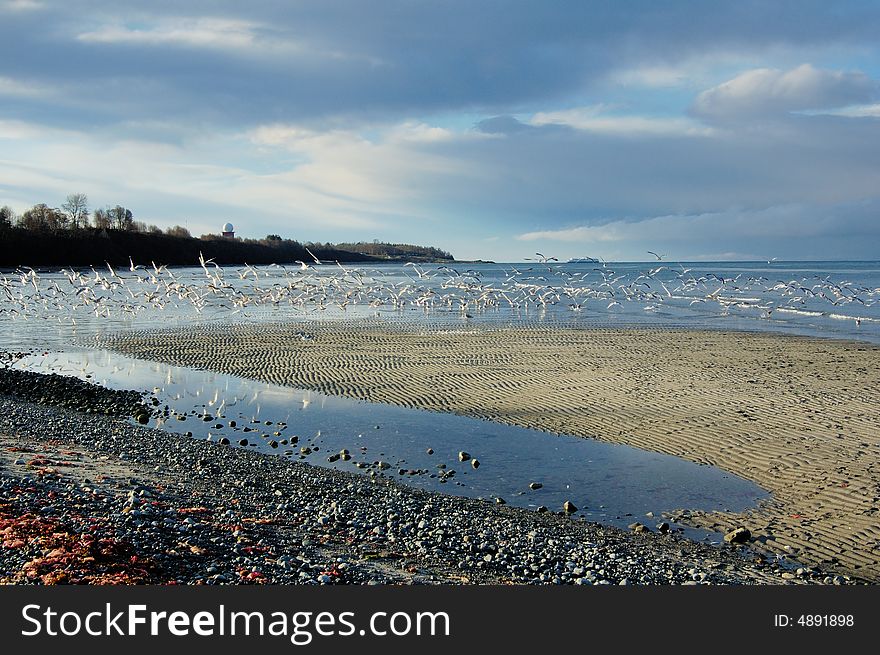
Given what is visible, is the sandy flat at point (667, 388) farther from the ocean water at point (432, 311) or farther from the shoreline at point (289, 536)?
the ocean water at point (432, 311)

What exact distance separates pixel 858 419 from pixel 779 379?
4.83 m

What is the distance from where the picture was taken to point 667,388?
17.8 meters

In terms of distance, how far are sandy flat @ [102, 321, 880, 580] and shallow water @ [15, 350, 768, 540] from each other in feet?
1.93

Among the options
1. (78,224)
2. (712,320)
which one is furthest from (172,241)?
(712,320)

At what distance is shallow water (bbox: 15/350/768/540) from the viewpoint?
995cm

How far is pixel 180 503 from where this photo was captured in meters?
8.69

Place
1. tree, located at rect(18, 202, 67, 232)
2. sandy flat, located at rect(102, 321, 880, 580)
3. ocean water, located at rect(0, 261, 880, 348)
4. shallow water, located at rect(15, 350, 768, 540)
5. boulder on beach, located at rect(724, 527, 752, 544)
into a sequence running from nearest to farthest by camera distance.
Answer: boulder on beach, located at rect(724, 527, 752, 544) → sandy flat, located at rect(102, 321, 880, 580) → shallow water, located at rect(15, 350, 768, 540) → ocean water, located at rect(0, 261, 880, 348) → tree, located at rect(18, 202, 67, 232)

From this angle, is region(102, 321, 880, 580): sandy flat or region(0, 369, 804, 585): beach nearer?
region(0, 369, 804, 585): beach

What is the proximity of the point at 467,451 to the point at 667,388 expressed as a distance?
734 cm

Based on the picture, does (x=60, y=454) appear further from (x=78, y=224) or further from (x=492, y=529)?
(x=78, y=224)

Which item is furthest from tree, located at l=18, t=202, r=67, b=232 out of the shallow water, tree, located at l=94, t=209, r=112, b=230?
the shallow water

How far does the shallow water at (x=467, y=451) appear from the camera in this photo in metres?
9.95

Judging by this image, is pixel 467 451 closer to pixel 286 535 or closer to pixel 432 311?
pixel 286 535

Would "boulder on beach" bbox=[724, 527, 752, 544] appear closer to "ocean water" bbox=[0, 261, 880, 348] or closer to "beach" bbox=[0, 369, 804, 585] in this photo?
"beach" bbox=[0, 369, 804, 585]
